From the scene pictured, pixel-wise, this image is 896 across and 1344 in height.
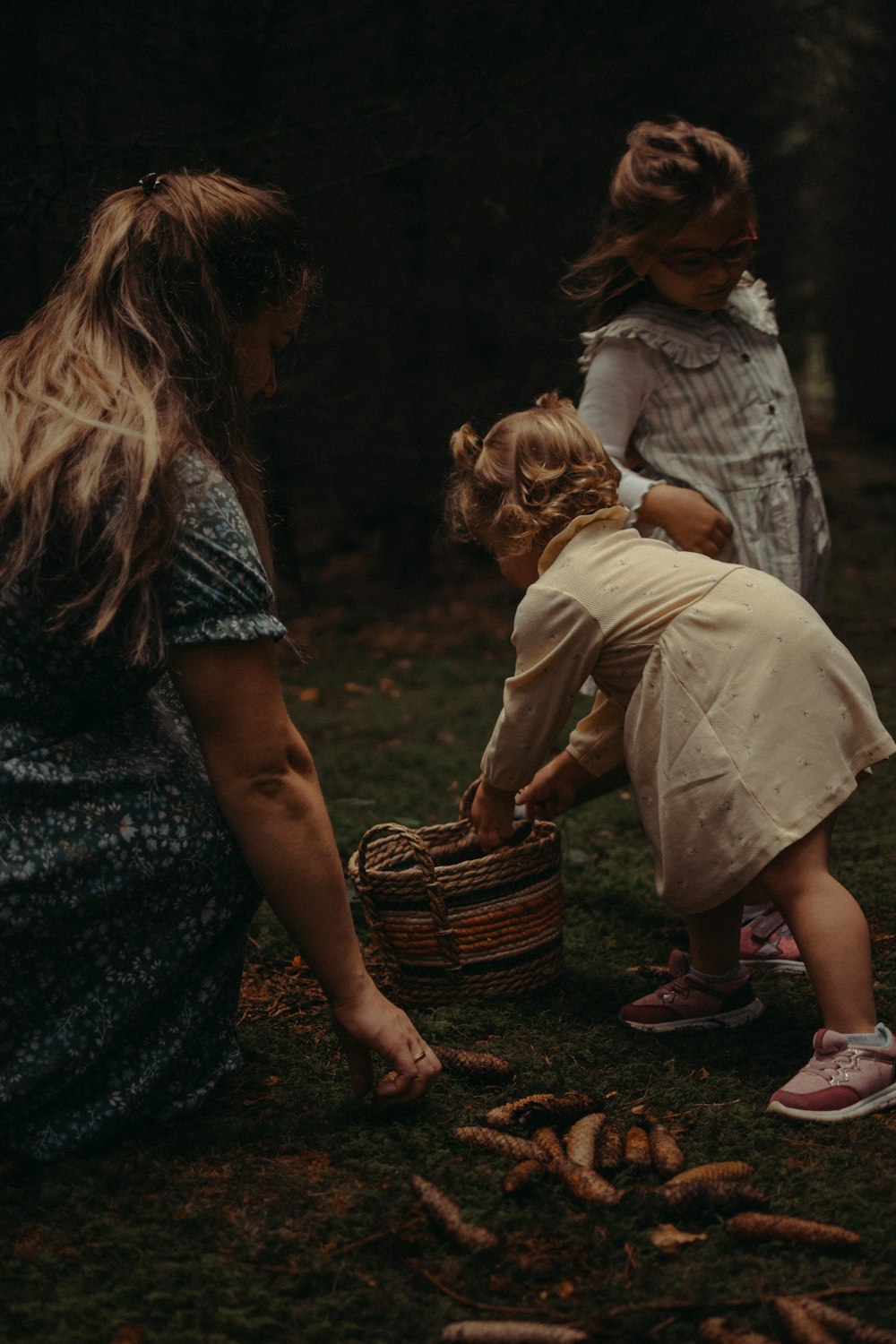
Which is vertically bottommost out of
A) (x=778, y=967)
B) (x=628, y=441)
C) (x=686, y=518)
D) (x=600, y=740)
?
(x=778, y=967)

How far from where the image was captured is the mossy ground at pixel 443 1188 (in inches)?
66.9

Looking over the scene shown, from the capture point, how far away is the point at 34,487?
74.5 inches

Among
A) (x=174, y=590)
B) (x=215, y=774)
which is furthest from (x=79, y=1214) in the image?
(x=174, y=590)

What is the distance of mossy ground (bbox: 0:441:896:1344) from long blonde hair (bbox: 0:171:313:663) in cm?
84

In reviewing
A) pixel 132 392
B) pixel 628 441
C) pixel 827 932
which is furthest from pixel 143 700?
pixel 628 441

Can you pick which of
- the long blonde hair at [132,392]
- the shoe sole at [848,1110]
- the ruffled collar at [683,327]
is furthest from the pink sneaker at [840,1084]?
the ruffled collar at [683,327]

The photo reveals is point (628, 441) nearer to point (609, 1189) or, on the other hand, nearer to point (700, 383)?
point (700, 383)

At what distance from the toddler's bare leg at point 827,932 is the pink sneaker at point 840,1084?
0.04m

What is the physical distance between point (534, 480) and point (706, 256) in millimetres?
804

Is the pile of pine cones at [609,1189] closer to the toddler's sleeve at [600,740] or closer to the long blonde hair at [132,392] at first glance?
the toddler's sleeve at [600,740]

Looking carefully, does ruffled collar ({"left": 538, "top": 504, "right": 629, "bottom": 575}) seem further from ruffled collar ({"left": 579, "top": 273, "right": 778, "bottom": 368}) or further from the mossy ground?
the mossy ground

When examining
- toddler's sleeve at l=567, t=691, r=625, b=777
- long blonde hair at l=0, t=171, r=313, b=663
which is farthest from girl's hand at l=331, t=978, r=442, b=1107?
toddler's sleeve at l=567, t=691, r=625, b=777

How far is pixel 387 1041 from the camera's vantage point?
2.08 metres

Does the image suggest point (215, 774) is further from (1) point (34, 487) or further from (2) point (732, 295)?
(2) point (732, 295)
